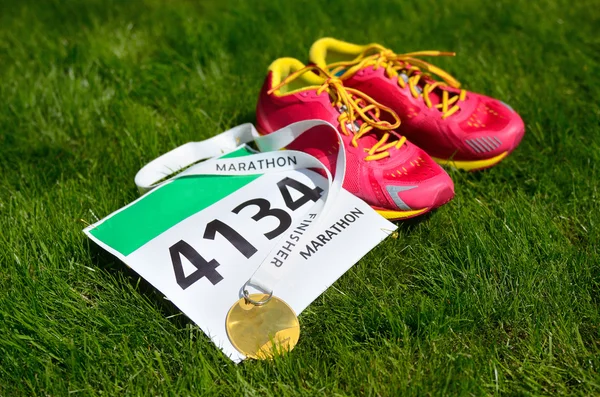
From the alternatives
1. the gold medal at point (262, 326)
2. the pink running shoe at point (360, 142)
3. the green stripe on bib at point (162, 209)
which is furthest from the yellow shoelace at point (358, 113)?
the gold medal at point (262, 326)

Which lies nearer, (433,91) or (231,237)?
(231,237)

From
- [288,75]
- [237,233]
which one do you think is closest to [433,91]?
[288,75]

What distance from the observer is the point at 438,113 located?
228 centimetres

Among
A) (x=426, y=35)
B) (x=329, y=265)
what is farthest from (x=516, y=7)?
(x=329, y=265)

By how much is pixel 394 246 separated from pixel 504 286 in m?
0.37

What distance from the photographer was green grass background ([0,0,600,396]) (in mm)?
1562

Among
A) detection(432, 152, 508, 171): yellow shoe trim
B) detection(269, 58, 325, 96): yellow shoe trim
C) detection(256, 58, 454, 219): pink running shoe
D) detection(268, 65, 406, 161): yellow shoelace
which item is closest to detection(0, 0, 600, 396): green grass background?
detection(432, 152, 508, 171): yellow shoe trim

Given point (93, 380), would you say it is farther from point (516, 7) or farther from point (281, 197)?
point (516, 7)

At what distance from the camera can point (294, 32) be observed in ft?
10.7

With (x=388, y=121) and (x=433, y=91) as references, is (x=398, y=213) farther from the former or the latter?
(x=433, y=91)

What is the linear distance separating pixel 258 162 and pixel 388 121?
0.57 metres

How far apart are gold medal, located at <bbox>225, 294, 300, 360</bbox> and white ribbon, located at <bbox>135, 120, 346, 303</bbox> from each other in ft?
0.17

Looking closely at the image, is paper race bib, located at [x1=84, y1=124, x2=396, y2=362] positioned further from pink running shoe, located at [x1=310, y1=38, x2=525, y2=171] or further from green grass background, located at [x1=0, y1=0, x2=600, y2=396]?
pink running shoe, located at [x1=310, y1=38, x2=525, y2=171]

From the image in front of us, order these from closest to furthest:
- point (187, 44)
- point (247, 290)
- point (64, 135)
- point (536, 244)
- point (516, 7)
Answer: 1. point (247, 290)
2. point (536, 244)
3. point (64, 135)
4. point (187, 44)
5. point (516, 7)
